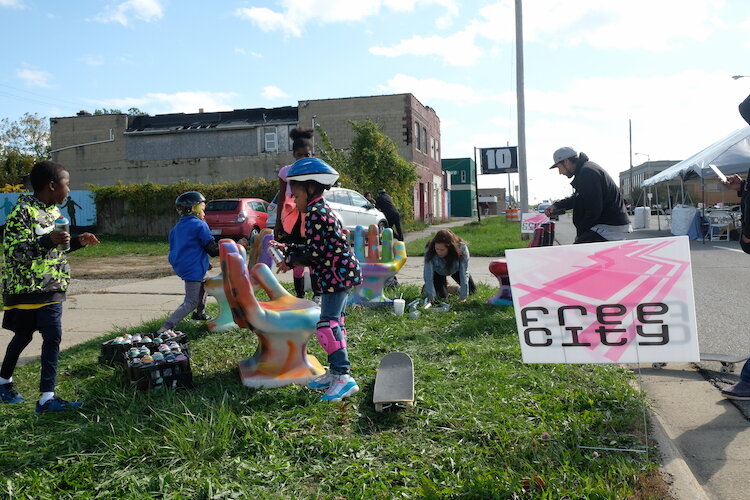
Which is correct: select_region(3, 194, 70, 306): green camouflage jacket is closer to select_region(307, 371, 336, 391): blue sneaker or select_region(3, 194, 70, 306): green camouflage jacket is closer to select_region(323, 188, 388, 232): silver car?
select_region(307, 371, 336, 391): blue sneaker

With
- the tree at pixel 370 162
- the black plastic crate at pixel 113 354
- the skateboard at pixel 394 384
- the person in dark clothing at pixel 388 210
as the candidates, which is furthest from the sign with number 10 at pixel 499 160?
the black plastic crate at pixel 113 354

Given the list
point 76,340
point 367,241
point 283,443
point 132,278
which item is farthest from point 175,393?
point 132,278

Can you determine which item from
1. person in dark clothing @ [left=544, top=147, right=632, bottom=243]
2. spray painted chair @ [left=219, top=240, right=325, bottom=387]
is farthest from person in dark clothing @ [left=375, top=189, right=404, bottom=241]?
spray painted chair @ [left=219, top=240, right=325, bottom=387]

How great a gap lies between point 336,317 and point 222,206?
624 inches

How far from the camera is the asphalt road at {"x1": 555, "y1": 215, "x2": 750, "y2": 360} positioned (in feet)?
18.8

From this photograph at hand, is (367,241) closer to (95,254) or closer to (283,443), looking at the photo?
(283,443)

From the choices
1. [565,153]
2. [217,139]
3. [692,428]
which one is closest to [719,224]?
[565,153]

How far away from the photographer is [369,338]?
5.62m

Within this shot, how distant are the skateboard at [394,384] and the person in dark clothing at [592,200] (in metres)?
2.82

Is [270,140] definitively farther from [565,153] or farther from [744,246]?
[744,246]

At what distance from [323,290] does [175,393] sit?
1203mm

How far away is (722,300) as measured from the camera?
8023 mm

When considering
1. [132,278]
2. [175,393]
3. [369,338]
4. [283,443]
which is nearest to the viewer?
[283,443]

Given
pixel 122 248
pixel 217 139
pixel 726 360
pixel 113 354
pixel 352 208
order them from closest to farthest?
pixel 726 360
pixel 113 354
pixel 352 208
pixel 122 248
pixel 217 139
